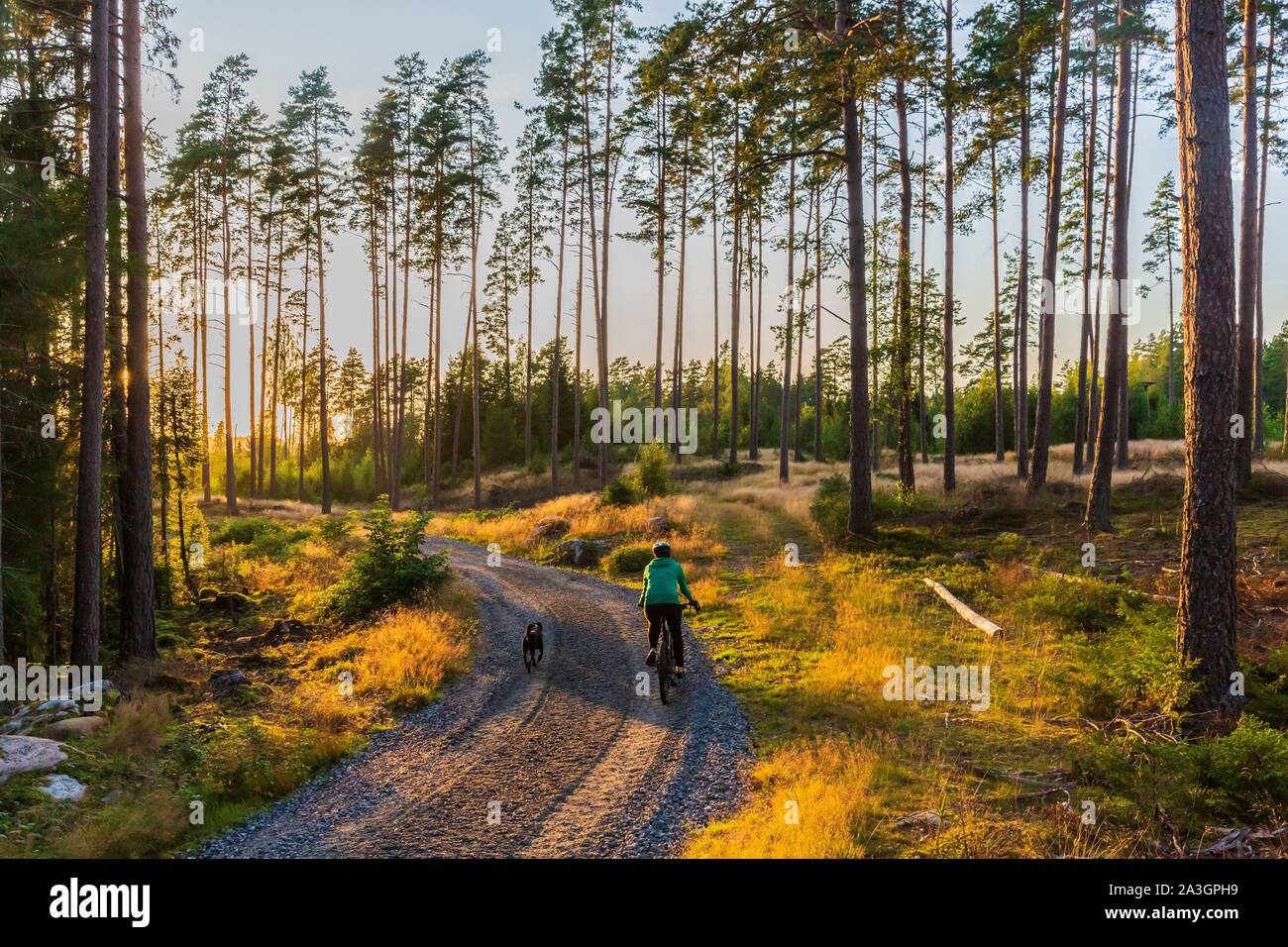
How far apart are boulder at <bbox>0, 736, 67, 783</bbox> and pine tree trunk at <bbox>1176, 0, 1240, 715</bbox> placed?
12.7 m

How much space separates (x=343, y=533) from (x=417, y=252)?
18.3m

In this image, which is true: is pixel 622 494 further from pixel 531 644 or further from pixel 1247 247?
pixel 1247 247

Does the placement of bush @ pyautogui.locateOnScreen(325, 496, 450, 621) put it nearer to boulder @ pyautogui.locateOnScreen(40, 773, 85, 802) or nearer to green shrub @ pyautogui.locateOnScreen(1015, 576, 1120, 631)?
boulder @ pyautogui.locateOnScreen(40, 773, 85, 802)

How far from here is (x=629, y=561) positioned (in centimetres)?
2023

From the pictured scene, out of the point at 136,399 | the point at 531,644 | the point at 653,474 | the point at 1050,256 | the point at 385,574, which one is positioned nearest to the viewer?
the point at 531,644

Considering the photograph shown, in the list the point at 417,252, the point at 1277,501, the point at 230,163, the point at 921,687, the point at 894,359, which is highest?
the point at 230,163

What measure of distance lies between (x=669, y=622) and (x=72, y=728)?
26.7 feet

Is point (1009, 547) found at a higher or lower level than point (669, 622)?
higher

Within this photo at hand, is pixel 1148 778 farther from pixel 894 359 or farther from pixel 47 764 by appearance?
pixel 894 359

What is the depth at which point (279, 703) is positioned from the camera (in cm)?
1077

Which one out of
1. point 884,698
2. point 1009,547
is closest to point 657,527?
point 1009,547

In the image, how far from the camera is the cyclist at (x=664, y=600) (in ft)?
33.0

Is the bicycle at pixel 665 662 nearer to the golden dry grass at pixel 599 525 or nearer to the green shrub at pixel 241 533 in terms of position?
the golden dry grass at pixel 599 525
